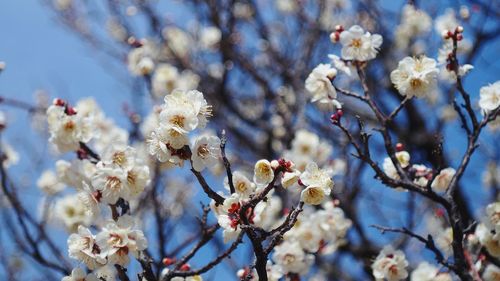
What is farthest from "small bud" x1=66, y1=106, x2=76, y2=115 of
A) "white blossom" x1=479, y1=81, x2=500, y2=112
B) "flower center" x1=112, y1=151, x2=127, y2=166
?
"white blossom" x1=479, y1=81, x2=500, y2=112

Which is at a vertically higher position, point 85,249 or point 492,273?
point 492,273

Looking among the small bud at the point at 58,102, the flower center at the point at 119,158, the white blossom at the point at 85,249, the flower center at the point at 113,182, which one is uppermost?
the small bud at the point at 58,102

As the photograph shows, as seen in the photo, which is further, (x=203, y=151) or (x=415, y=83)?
(x=415, y=83)

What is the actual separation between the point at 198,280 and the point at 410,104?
504 cm

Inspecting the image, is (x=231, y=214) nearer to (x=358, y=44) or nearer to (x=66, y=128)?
(x=66, y=128)

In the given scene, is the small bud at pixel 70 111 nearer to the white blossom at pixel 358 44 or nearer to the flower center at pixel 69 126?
the flower center at pixel 69 126

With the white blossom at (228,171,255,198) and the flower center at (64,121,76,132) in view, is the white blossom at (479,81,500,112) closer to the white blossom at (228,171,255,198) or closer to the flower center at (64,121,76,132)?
the white blossom at (228,171,255,198)

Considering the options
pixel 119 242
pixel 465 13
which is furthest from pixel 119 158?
pixel 465 13

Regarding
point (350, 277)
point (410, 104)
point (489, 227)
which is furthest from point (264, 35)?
point (489, 227)

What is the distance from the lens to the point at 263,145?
21.0 ft

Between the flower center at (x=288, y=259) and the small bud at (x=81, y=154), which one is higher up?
the small bud at (x=81, y=154)

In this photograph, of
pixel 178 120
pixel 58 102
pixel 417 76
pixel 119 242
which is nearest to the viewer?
pixel 178 120

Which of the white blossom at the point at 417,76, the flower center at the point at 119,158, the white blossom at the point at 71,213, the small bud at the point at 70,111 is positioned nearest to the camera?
the flower center at the point at 119,158

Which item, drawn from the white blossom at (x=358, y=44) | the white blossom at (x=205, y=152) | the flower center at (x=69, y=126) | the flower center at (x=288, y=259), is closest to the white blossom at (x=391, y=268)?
the flower center at (x=288, y=259)
